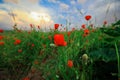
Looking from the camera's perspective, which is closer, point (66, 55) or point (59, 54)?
point (66, 55)

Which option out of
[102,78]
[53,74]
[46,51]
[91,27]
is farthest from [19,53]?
[102,78]

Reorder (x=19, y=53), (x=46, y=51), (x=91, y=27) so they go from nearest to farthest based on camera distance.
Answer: (x=46, y=51) < (x=19, y=53) < (x=91, y=27)

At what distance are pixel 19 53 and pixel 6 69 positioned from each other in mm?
381

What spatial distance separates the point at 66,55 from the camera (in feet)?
8.00

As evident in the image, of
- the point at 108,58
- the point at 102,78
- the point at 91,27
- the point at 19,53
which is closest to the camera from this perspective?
the point at 108,58

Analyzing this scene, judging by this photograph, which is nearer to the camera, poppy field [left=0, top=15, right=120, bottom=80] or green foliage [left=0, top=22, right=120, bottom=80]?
poppy field [left=0, top=15, right=120, bottom=80]

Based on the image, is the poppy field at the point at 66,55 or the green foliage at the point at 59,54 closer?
the poppy field at the point at 66,55

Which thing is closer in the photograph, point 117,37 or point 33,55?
point 117,37

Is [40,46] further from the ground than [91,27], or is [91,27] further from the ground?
[91,27]

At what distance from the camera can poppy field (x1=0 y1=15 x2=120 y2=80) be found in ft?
6.25

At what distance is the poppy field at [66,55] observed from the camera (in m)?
1.90

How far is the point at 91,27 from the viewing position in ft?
14.5

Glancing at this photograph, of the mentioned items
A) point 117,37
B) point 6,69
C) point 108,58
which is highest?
point 117,37

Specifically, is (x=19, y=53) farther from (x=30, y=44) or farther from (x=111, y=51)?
(x=111, y=51)
